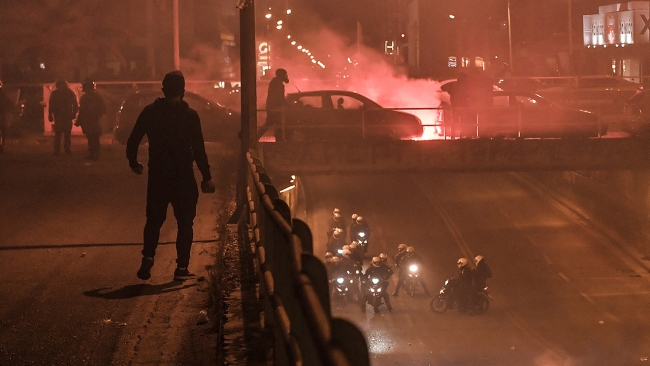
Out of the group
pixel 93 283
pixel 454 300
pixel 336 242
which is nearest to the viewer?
pixel 93 283

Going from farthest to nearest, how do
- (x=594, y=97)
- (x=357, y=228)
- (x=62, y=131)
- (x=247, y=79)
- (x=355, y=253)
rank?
(x=594, y=97), (x=357, y=228), (x=355, y=253), (x=62, y=131), (x=247, y=79)

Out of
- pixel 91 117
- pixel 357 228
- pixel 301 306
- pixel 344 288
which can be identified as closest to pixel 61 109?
pixel 91 117

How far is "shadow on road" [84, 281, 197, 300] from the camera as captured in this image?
6629 mm

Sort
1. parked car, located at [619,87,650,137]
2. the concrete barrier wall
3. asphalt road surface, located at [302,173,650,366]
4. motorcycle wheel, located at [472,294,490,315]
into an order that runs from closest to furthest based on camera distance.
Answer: asphalt road surface, located at [302,173,650,366], the concrete barrier wall, motorcycle wheel, located at [472,294,490,315], parked car, located at [619,87,650,137]

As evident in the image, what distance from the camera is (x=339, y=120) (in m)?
19.5

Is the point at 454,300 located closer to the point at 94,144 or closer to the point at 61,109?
the point at 94,144

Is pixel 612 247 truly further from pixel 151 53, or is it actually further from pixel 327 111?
pixel 151 53

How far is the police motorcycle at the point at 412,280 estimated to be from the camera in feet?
68.4

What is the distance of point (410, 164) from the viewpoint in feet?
63.5

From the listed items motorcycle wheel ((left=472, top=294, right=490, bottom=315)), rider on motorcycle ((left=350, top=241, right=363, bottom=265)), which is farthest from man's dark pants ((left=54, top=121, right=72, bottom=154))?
motorcycle wheel ((left=472, top=294, right=490, bottom=315))

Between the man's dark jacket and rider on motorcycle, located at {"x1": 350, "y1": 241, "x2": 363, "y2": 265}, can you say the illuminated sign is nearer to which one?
rider on motorcycle, located at {"x1": 350, "y1": 241, "x2": 363, "y2": 265}

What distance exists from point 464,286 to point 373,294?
217cm

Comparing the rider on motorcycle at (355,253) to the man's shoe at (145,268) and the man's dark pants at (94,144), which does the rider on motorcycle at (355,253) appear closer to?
the man's dark pants at (94,144)

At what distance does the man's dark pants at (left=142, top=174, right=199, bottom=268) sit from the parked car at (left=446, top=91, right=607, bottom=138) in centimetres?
1279
